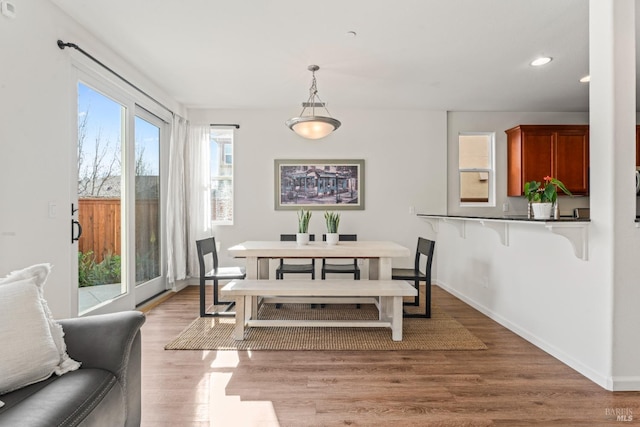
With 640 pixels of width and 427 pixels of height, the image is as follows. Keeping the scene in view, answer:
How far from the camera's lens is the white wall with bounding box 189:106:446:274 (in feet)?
15.7

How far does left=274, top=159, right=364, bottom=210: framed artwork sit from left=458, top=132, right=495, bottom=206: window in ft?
5.01

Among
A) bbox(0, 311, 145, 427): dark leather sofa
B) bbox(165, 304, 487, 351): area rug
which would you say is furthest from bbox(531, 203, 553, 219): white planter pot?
bbox(0, 311, 145, 427): dark leather sofa

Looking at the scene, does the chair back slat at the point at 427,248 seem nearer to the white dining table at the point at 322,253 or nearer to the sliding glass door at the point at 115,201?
the white dining table at the point at 322,253

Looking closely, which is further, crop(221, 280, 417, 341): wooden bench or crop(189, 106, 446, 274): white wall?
crop(189, 106, 446, 274): white wall

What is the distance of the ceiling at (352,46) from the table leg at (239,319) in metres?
2.18

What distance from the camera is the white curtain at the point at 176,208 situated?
4215 millimetres

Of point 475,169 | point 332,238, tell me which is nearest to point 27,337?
point 332,238

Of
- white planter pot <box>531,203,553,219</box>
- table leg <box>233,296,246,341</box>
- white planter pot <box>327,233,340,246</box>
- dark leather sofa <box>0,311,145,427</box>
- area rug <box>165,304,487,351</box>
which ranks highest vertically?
white planter pot <box>531,203,553,219</box>

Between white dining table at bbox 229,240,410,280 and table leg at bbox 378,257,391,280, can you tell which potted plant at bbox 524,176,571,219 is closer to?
white dining table at bbox 229,240,410,280

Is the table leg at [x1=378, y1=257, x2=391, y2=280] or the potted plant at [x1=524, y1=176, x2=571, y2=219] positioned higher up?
the potted plant at [x1=524, y1=176, x2=571, y2=219]

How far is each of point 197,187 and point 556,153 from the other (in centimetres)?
489

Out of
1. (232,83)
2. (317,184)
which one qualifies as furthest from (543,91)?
(232,83)

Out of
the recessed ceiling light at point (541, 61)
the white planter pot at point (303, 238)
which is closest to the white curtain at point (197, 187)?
the white planter pot at point (303, 238)

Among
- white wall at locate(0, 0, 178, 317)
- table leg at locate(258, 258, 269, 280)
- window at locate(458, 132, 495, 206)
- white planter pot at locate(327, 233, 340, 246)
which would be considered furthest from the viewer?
window at locate(458, 132, 495, 206)
